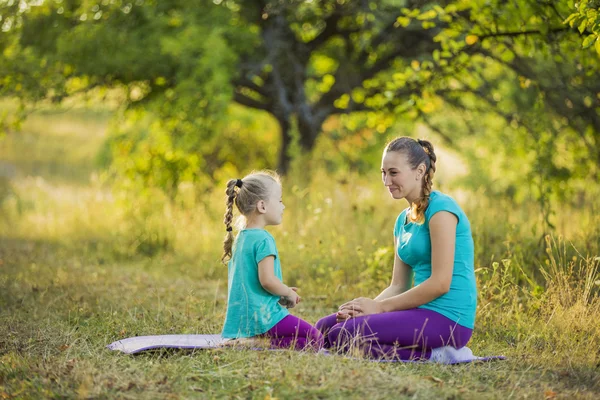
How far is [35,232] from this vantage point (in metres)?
10.2

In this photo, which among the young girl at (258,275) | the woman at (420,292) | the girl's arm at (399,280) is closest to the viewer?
the woman at (420,292)

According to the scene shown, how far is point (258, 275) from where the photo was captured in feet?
14.7

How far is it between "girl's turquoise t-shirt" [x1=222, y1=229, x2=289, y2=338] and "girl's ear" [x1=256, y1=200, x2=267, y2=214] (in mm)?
128

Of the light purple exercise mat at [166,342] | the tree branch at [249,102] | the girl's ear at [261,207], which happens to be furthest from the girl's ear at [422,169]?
the tree branch at [249,102]

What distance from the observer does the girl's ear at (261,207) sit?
4488 millimetres

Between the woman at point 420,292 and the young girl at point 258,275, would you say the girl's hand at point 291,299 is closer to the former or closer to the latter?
the young girl at point 258,275

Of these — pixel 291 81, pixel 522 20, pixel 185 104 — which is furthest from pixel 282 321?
pixel 291 81

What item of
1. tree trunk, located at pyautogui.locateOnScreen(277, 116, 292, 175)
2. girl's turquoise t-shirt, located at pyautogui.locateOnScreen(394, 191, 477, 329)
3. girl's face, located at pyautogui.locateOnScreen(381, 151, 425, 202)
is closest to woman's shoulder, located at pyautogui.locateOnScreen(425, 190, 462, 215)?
girl's turquoise t-shirt, located at pyautogui.locateOnScreen(394, 191, 477, 329)

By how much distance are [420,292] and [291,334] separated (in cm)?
90

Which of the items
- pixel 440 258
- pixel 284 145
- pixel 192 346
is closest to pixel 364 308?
pixel 440 258

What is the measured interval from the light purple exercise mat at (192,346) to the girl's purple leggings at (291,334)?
5.2 inches

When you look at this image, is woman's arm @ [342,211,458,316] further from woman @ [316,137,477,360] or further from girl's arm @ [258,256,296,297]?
girl's arm @ [258,256,296,297]

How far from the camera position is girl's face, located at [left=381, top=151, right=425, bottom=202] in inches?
172

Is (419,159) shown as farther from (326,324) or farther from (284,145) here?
(284,145)
